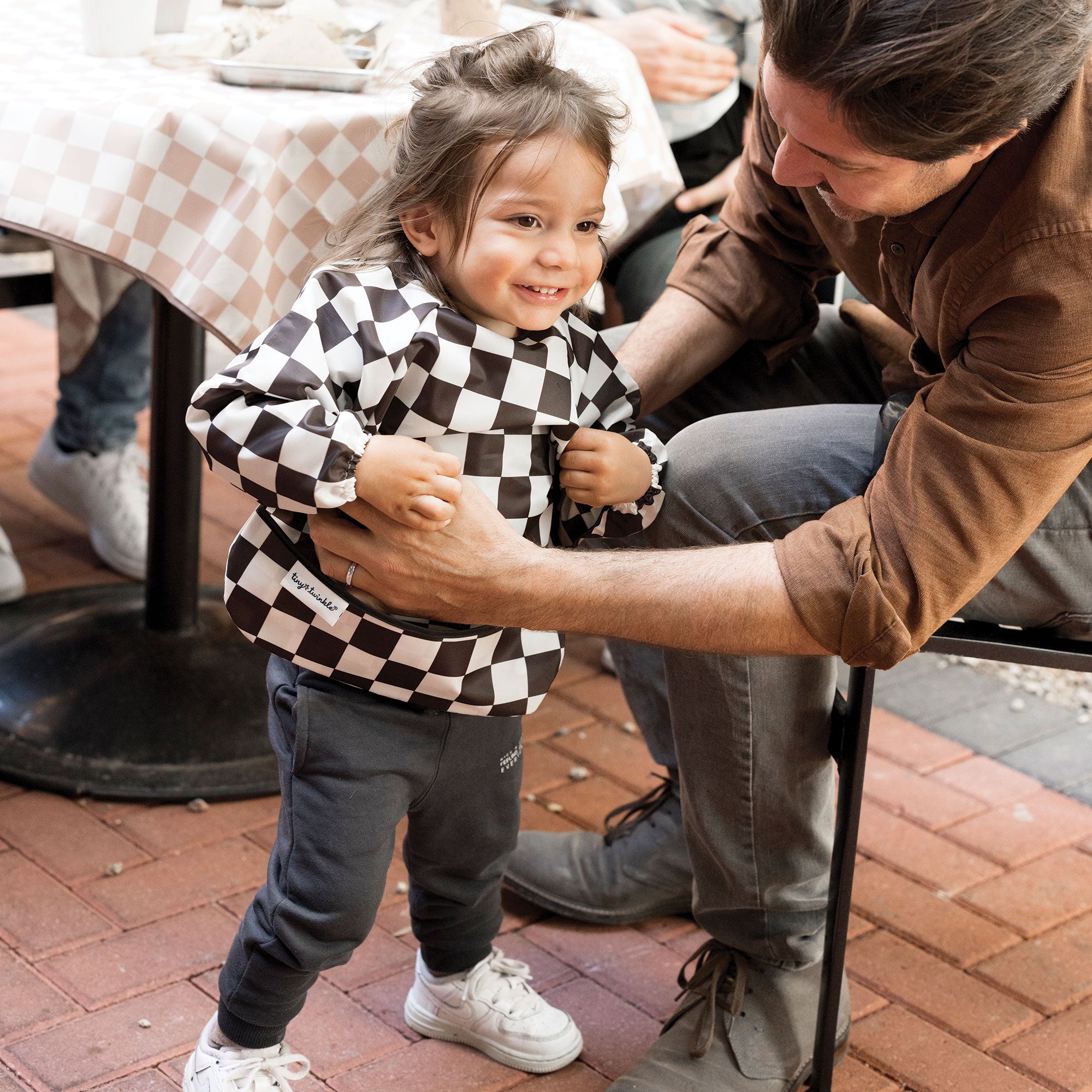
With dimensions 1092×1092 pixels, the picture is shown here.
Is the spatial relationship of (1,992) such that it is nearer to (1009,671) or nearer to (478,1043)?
(478,1043)

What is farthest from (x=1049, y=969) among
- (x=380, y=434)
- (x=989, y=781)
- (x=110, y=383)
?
(x=110, y=383)

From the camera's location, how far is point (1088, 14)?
106 cm

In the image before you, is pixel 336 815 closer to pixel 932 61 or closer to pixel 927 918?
pixel 932 61

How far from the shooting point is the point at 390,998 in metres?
1.54

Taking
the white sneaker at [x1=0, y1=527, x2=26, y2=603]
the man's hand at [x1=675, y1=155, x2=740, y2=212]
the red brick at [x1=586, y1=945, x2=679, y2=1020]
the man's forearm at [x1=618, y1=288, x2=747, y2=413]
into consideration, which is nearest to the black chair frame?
the red brick at [x1=586, y1=945, x2=679, y2=1020]

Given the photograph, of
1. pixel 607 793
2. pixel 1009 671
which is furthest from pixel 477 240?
pixel 1009 671

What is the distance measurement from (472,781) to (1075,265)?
73cm

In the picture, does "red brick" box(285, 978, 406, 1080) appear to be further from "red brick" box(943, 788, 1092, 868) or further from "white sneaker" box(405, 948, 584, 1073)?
"red brick" box(943, 788, 1092, 868)

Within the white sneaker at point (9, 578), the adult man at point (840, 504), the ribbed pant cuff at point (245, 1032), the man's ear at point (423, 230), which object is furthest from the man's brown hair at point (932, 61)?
the white sneaker at point (9, 578)

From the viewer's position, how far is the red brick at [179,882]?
165 centimetres

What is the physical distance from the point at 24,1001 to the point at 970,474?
1152mm

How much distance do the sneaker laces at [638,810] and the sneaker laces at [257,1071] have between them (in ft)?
1.86

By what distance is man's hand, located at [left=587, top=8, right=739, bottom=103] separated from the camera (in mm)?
2256

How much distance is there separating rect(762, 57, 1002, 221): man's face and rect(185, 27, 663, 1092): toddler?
0.17m
